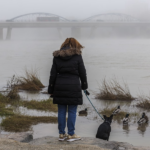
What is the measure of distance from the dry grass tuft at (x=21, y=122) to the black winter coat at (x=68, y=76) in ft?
6.50

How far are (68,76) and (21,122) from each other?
2.51m

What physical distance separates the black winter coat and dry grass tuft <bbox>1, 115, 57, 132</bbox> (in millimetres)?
1982

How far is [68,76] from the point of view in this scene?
5.03 metres

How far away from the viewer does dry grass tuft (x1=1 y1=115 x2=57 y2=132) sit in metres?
6.78

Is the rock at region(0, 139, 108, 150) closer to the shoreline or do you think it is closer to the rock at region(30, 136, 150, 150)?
the shoreline

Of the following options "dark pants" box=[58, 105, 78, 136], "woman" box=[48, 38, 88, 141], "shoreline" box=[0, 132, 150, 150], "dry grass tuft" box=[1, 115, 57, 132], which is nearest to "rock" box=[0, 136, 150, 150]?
"shoreline" box=[0, 132, 150, 150]

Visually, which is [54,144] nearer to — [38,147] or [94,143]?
[38,147]

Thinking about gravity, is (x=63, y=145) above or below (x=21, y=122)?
above

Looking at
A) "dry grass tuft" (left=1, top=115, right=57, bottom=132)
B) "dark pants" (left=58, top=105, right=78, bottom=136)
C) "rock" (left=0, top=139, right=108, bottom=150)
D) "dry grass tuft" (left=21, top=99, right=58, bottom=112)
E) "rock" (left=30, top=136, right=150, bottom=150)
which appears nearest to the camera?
"rock" (left=0, top=139, right=108, bottom=150)

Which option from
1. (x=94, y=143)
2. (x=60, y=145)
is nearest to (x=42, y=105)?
(x=94, y=143)

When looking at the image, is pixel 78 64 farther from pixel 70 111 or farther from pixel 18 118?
pixel 18 118

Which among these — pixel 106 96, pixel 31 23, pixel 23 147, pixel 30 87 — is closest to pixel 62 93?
pixel 23 147

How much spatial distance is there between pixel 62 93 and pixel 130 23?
340 feet

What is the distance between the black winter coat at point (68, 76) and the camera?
16.4 ft
